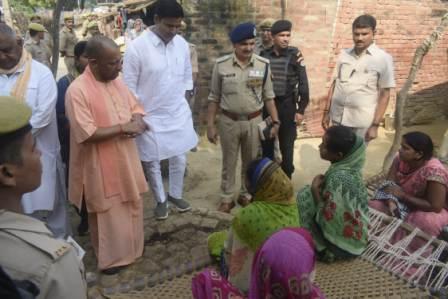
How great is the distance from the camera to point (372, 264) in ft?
9.50

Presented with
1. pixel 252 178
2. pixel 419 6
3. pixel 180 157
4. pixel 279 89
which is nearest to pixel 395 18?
pixel 419 6

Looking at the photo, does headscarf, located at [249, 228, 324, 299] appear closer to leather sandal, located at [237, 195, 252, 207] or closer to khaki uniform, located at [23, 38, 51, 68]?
leather sandal, located at [237, 195, 252, 207]

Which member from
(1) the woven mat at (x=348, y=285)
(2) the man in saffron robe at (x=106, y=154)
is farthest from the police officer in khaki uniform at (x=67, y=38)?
(1) the woven mat at (x=348, y=285)

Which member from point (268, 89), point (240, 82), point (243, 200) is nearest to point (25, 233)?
point (240, 82)

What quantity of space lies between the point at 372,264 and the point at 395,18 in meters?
5.71

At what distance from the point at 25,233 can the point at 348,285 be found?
85.7 inches

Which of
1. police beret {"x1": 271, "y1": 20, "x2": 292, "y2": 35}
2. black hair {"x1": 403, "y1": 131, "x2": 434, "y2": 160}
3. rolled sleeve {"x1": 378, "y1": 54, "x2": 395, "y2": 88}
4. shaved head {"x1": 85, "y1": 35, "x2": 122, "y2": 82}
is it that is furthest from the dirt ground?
shaved head {"x1": 85, "y1": 35, "x2": 122, "y2": 82}

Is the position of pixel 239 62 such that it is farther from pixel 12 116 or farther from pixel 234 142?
pixel 12 116

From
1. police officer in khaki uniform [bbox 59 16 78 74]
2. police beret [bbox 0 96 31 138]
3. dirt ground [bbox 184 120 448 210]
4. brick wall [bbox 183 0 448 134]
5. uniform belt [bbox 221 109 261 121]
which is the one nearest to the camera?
police beret [bbox 0 96 31 138]

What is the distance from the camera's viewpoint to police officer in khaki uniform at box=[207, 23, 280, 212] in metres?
3.76

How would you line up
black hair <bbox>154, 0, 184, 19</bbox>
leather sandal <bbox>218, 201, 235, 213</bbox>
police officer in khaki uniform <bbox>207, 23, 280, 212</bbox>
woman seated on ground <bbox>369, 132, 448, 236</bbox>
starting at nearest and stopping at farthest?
woman seated on ground <bbox>369, 132, 448, 236</bbox>, black hair <bbox>154, 0, 184, 19</bbox>, police officer in khaki uniform <bbox>207, 23, 280, 212</bbox>, leather sandal <bbox>218, 201, 235, 213</bbox>

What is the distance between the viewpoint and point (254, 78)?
3.79 meters

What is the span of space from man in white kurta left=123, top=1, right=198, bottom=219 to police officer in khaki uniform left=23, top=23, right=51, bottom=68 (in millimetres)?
5356

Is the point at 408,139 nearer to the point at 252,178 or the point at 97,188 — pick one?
the point at 252,178
